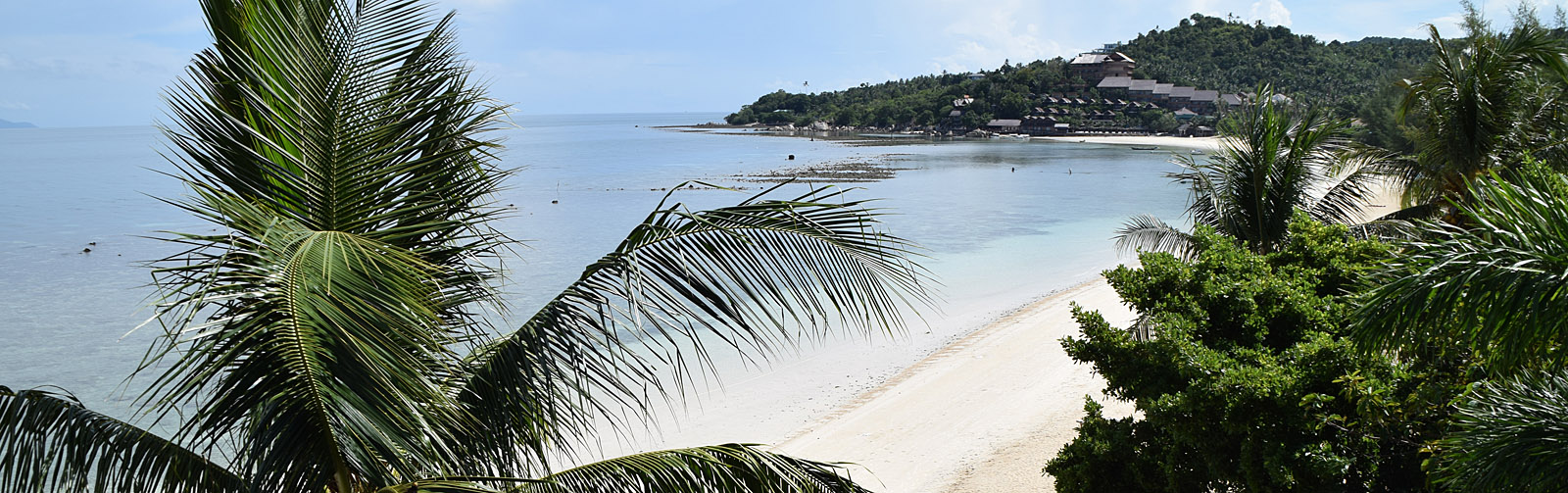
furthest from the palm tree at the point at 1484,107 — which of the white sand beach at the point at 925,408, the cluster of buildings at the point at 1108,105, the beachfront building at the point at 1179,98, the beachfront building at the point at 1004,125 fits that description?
the beachfront building at the point at 1179,98

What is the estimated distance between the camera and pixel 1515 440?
9.84 ft

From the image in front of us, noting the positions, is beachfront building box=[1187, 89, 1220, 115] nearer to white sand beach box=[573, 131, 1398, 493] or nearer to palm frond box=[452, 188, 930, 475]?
white sand beach box=[573, 131, 1398, 493]

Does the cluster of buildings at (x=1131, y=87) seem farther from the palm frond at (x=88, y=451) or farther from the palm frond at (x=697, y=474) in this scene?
the palm frond at (x=88, y=451)

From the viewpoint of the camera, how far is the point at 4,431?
3.02 m

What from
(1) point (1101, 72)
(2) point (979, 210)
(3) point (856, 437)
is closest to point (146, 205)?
(2) point (979, 210)

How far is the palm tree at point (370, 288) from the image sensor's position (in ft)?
8.83

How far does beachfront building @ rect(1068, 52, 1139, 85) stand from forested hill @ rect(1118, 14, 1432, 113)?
1.88 m

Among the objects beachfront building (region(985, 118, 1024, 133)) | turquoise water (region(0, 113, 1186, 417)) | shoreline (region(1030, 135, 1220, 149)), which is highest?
turquoise water (region(0, 113, 1186, 417))

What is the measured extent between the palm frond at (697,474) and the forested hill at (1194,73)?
102200mm

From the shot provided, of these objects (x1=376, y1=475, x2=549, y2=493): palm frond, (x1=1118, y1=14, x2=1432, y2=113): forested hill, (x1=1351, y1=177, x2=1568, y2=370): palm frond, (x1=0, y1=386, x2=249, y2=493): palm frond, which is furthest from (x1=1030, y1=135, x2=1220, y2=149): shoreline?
(x1=0, y1=386, x2=249, y2=493): palm frond

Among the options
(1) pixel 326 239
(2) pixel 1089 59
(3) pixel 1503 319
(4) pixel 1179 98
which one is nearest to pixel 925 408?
(3) pixel 1503 319

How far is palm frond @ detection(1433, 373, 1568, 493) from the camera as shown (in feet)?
9.43

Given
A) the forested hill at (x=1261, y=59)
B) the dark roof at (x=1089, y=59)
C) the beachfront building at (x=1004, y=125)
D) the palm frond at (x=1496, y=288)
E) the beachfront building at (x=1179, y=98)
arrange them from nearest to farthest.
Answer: the palm frond at (x=1496, y=288)
the forested hill at (x=1261, y=59)
the beachfront building at (x=1179, y=98)
the beachfront building at (x=1004, y=125)
the dark roof at (x=1089, y=59)

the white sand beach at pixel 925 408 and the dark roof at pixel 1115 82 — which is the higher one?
the dark roof at pixel 1115 82
